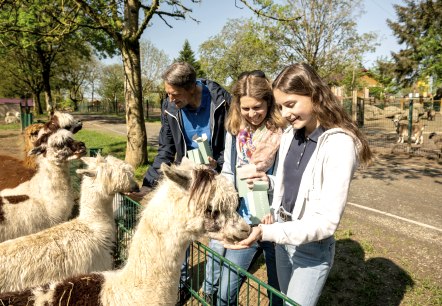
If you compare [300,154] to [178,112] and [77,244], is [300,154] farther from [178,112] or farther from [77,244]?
[77,244]

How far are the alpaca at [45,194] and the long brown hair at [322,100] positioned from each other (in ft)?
11.0

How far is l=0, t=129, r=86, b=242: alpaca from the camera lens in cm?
360

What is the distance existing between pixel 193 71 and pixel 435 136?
13.4 metres

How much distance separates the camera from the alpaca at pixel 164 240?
187cm

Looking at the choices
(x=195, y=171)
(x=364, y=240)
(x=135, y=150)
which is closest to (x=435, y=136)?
(x=364, y=240)

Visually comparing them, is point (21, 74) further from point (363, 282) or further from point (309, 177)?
point (309, 177)

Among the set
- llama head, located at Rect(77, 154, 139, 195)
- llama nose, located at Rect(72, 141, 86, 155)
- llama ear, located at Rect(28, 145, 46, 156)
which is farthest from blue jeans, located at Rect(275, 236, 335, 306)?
llama ear, located at Rect(28, 145, 46, 156)

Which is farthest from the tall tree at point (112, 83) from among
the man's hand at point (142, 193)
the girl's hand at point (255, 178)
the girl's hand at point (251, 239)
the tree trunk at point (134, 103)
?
the girl's hand at point (251, 239)

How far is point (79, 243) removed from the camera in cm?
307

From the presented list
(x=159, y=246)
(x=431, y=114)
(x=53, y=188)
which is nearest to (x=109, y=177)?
(x=53, y=188)

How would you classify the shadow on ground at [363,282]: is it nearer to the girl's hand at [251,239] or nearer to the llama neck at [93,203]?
the girl's hand at [251,239]

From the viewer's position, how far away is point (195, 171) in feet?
6.19

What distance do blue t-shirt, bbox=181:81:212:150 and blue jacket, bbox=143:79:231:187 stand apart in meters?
0.06

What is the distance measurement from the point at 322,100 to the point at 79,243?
2595mm
